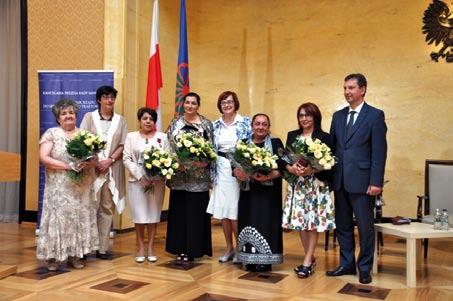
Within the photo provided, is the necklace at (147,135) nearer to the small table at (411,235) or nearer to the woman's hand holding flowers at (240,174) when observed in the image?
the woman's hand holding flowers at (240,174)

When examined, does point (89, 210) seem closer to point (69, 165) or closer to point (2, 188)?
point (69, 165)

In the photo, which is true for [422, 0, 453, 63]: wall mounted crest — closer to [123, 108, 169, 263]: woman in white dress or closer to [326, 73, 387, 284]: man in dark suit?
[326, 73, 387, 284]: man in dark suit

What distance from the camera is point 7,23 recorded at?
7.60m

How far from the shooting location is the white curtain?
7559mm

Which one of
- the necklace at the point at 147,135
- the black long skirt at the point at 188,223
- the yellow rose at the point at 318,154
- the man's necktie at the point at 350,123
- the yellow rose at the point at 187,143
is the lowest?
the black long skirt at the point at 188,223

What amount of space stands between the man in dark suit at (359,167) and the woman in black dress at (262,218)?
532 millimetres

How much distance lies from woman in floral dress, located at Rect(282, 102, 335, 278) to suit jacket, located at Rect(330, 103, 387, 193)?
0.19 meters

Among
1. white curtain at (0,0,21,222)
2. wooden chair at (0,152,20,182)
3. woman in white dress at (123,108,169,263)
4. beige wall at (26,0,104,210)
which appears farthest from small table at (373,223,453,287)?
white curtain at (0,0,21,222)

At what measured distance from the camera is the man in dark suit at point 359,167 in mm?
4074

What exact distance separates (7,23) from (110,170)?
3961 mm

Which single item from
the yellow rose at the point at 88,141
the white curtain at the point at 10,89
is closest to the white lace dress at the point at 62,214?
the yellow rose at the point at 88,141

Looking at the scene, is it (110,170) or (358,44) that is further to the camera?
(358,44)

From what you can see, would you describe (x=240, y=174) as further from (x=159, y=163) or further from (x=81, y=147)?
(x=81, y=147)

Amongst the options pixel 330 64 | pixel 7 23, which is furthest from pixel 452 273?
pixel 7 23
